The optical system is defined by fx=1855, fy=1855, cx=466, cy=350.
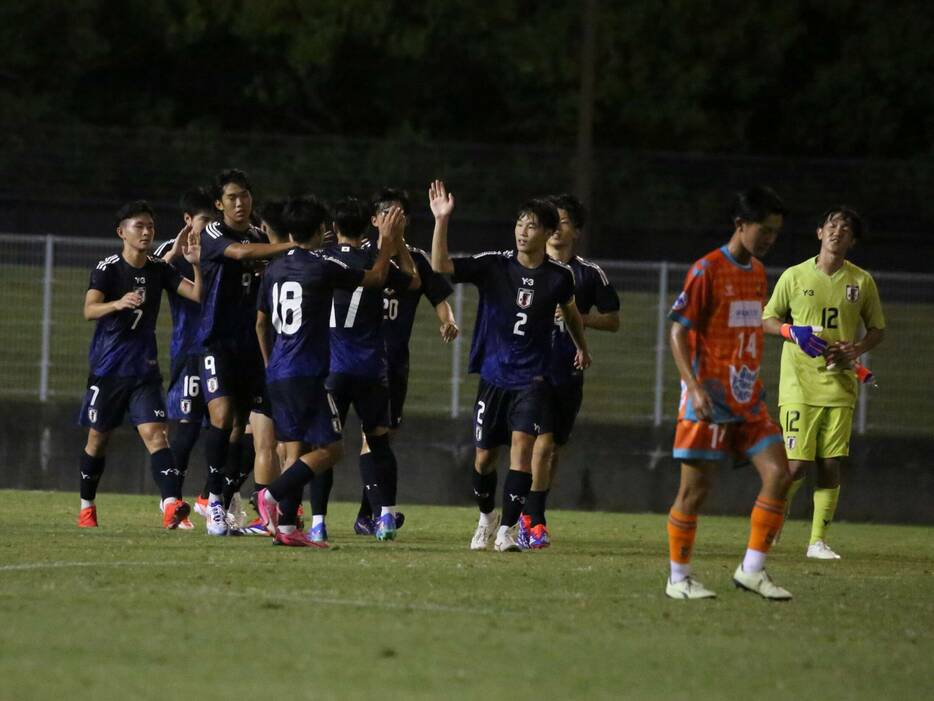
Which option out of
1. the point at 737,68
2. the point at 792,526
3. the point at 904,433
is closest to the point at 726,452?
the point at 792,526

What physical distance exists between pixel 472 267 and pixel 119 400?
288cm

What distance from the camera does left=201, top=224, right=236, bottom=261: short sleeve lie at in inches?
478

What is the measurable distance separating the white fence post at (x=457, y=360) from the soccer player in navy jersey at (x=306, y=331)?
23.2 feet

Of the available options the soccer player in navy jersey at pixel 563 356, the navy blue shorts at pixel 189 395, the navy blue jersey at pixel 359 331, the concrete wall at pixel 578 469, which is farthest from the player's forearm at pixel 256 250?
the concrete wall at pixel 578 469

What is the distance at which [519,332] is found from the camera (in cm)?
1179

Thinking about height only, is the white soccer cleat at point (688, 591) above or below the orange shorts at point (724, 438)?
below

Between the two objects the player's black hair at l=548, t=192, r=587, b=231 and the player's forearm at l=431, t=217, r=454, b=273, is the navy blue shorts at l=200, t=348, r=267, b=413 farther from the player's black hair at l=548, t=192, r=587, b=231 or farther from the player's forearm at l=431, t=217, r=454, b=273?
the player's black hair at l=548, t=192, r=587, b=231

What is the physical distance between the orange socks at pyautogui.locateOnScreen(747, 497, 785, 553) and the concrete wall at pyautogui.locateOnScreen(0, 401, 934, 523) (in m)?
8.74

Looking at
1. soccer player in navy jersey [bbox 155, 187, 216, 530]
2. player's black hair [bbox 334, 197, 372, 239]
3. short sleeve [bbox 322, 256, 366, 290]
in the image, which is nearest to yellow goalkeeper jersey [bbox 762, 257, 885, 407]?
player's black hair [bbox 334, 197, 372, 239]

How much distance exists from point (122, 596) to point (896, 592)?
4.21 m

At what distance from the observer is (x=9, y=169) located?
29.4 metres

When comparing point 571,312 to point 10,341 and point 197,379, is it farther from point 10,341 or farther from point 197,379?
point 10,341

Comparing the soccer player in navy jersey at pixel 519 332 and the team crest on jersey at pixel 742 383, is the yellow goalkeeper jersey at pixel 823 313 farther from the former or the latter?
the team crest on jersey at pixel 742 383

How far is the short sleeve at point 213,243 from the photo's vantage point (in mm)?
12148
